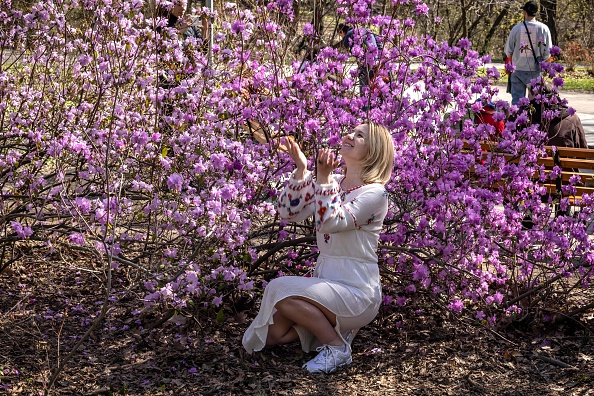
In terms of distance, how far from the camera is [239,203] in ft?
14.8

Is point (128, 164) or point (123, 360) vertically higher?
point (128, 164)

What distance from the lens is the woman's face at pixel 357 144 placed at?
14.1 feet

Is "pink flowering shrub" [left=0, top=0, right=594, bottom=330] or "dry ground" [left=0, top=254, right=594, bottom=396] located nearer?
"dry ground" [left=0, top=254, right=594, bottom=396]

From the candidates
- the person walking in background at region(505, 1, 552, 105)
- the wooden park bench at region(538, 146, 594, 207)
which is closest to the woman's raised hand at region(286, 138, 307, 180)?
the wooden park bench at region(538, 146, 594, 207)

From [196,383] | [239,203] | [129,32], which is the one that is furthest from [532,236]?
[129,32]

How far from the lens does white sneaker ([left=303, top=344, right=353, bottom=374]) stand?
13.9 feet

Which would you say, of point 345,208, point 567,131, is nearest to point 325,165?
point 345,208

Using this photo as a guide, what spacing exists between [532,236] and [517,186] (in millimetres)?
284

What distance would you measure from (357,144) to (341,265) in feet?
1.90

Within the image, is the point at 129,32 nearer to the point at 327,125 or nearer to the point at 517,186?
the point at 327,125

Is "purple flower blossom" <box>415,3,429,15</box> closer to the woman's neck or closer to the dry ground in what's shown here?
the woman's neck

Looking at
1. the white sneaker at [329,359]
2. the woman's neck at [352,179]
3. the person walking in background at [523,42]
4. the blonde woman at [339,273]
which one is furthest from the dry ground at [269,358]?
the person walking in background at [523,42]

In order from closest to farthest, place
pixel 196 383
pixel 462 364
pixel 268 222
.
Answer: pixel 196 383 < pixel 462 364 < pixel 268 222

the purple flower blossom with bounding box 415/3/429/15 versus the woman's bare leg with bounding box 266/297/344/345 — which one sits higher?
the purple flower blossom with bounding box 415/3/429/15
